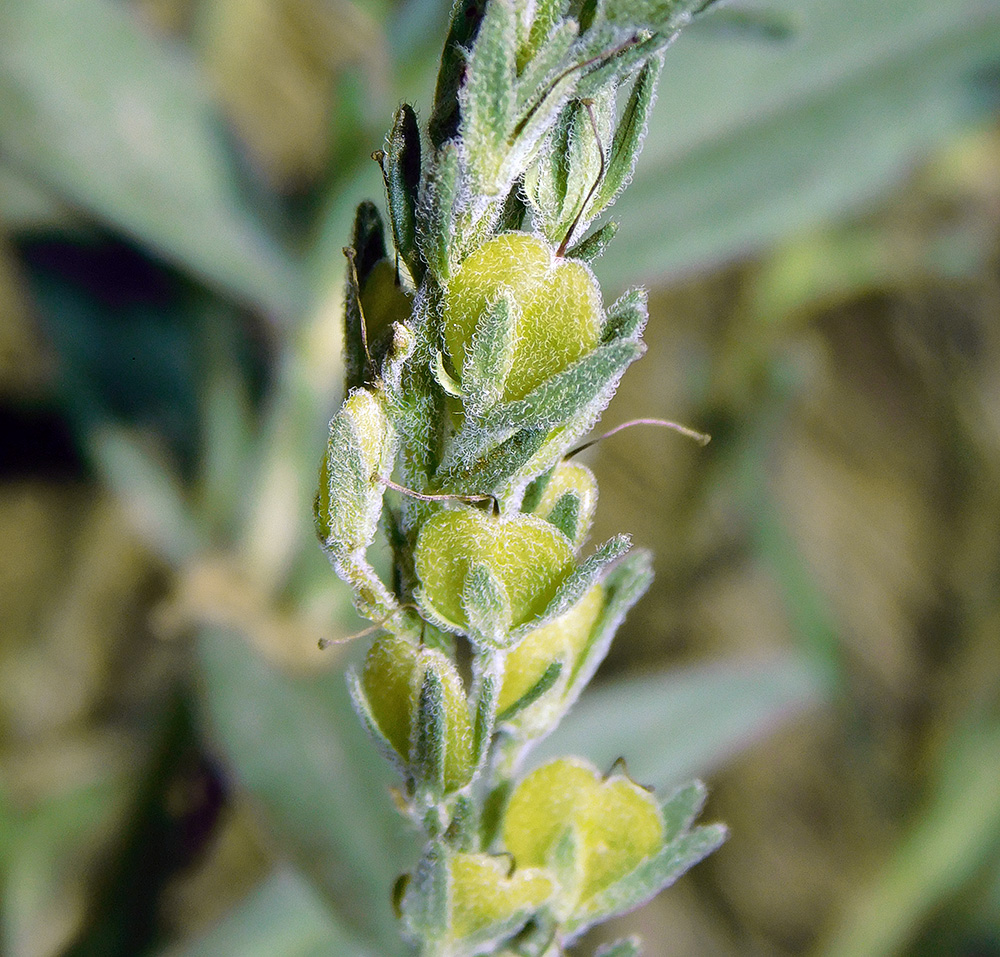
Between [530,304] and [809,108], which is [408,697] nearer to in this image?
[530,304]

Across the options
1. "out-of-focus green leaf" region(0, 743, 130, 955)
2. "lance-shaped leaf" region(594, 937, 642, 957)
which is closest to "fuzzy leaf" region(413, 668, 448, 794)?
"lance-shaped leaf" region(594, 937, 642, 957)

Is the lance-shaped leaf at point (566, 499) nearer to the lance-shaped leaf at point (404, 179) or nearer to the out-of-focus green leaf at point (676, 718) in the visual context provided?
the lance-shaped leaf at point (404, 179)

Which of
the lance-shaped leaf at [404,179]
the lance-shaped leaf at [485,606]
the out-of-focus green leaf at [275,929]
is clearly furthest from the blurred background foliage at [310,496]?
the lance-shaped leaf at [404,179]

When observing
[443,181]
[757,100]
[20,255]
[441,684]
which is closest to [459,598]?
[441,684]

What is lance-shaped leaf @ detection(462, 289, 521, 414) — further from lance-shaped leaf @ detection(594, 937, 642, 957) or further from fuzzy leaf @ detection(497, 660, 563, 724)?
lance-shaped leaf @ detection(594, 937, 642, 957)

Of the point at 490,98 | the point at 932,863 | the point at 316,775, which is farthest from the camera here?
the point at 932,863

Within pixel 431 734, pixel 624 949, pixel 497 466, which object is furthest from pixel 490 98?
pixel 624 949

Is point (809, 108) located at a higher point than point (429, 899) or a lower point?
higher

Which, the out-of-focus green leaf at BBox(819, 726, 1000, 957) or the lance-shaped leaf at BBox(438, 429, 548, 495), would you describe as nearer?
the lance-shaped leaf at BBox(438, 429, 548, 495)
